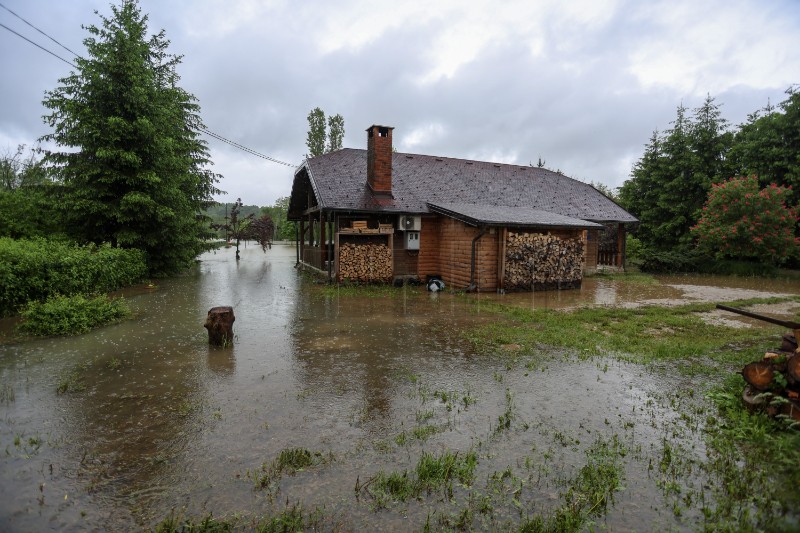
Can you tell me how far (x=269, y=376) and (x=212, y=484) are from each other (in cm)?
237

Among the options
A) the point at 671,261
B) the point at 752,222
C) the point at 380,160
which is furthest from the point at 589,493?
the point at 671,261

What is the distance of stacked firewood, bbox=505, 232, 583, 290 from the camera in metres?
13.1

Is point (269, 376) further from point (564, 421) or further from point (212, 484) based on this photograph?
point (564, 421)

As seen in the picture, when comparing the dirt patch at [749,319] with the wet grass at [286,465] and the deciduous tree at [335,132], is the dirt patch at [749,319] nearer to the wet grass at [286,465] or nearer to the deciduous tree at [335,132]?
the wet grass at [286,465]

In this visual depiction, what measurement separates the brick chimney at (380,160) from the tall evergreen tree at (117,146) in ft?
23.5

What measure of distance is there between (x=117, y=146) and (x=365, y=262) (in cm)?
930

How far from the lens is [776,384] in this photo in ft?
13.2

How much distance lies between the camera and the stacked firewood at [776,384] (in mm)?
3816

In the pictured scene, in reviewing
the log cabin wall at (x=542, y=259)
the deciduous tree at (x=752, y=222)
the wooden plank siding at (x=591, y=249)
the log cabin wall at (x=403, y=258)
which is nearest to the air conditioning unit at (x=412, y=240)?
the log cabin wall at (x=403, y=258)

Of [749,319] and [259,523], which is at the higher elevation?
[749,319]

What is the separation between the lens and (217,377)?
Answer: 5.33 metres

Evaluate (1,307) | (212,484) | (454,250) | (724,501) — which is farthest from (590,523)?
(454,250)

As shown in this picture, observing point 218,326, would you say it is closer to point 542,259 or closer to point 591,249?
point 542,259

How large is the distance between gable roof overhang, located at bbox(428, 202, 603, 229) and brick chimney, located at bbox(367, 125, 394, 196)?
189 centimetres
